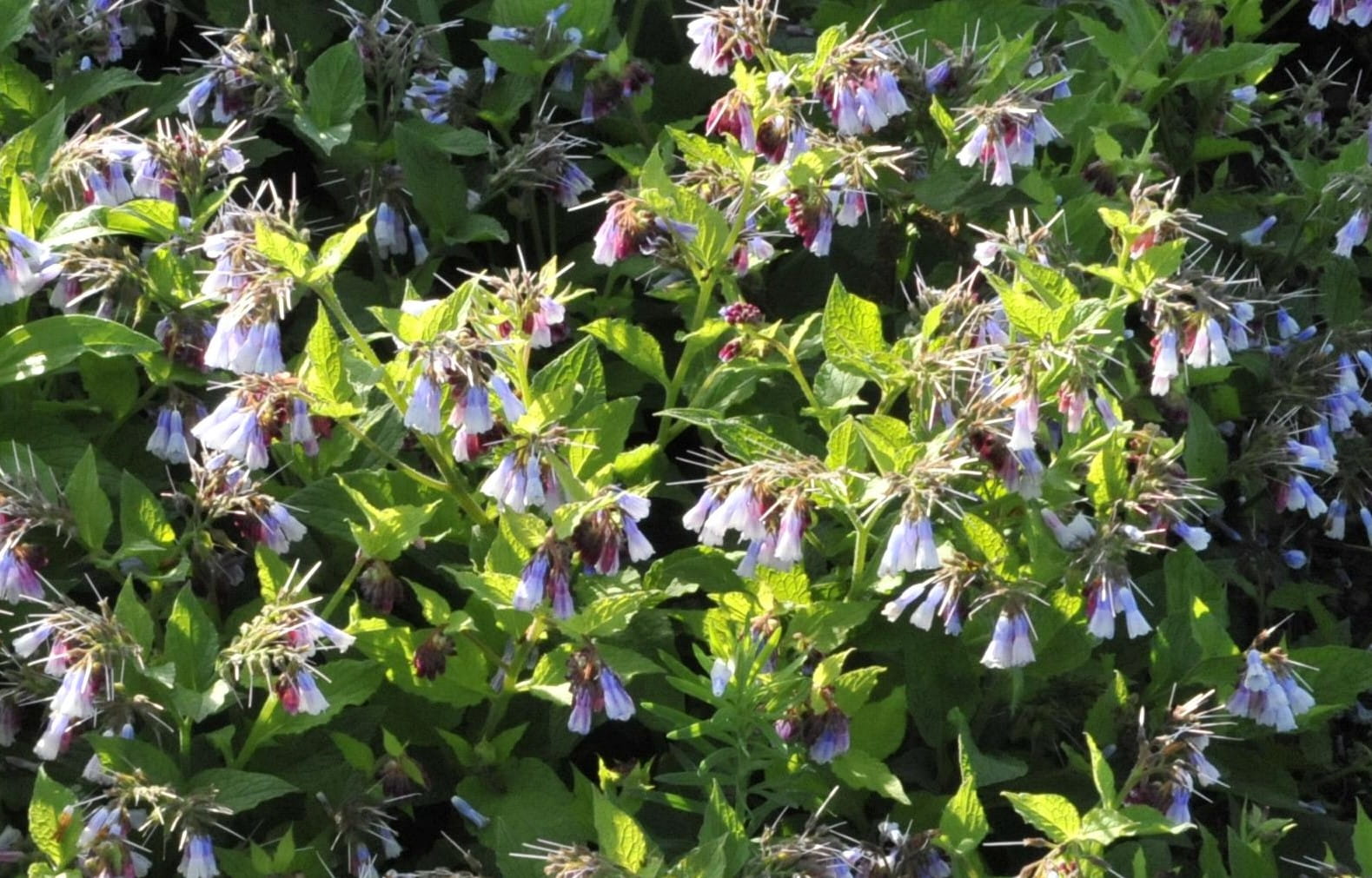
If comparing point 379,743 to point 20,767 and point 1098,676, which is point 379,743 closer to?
point 20,767

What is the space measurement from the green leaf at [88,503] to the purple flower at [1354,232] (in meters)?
2.71

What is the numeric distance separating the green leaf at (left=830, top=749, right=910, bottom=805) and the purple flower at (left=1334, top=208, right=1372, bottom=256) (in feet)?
6.12

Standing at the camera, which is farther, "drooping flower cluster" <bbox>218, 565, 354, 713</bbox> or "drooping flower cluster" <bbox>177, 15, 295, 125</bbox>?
"drooping flower cluster" <bbox>177, 15, 295, 125</bbox>

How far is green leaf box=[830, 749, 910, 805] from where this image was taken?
2.70 metres

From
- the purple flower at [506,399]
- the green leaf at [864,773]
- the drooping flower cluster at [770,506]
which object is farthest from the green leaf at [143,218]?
the green leaf at [864,773]

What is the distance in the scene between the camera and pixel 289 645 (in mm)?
Result: 2469

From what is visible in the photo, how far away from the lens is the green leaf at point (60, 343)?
267 cm

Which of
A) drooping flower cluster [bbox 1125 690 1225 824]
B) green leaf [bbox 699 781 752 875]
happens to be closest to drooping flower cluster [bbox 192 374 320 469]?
green leaf [bbox 699 781 752 875]

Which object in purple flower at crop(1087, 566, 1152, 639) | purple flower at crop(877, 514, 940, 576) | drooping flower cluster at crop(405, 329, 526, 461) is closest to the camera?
drooping flower cluster at crop(405, 329, 526, 461)

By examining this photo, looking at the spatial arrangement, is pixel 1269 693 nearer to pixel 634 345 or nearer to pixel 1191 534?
pixel 1191 534

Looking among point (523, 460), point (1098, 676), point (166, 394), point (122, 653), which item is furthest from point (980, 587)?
point (166, 394)

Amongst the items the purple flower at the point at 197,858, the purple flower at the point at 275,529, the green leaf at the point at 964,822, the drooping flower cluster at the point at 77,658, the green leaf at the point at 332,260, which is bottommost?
the green leaf at the point at 964,822

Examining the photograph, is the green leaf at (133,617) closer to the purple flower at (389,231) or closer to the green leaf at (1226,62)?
the purple flower at (389,231)

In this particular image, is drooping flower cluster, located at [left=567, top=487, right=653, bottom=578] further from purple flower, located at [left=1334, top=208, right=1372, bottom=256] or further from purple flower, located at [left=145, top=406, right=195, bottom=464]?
purple flower, located at [left=1334, top=208, right=1372, bottom=256]
